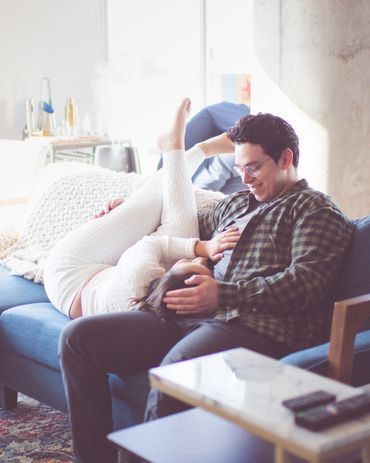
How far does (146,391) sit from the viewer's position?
7.57 feet

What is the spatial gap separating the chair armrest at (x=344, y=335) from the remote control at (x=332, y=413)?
0.40 metres

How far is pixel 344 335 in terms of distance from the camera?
2.00 m

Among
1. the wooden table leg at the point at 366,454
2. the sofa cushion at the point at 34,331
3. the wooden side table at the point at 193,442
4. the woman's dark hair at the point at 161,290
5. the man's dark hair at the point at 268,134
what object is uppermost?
the man's dark hair at the point at 268,134

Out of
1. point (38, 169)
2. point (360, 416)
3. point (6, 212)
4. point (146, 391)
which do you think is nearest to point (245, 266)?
point (146, 391)

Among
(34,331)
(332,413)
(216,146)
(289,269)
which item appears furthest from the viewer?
(216,146)

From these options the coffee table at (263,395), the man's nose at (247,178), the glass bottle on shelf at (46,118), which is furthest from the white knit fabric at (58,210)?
the glass bottle on shelf at (46,118)

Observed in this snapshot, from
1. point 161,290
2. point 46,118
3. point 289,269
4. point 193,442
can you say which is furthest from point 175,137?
point 46,118

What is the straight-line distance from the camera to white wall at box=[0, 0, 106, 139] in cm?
690

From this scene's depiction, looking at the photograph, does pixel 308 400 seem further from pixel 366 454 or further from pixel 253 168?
pixel 253 168

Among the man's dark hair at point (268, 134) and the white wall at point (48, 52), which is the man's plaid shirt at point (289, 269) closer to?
the man's dark hair at point (268, 134)

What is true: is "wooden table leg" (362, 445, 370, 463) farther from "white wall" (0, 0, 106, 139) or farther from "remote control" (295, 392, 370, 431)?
"white wall" (0, 0, 106, 139)

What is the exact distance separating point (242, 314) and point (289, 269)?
0.60ft

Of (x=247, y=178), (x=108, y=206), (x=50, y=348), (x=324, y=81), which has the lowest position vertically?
(x=50, y=348)

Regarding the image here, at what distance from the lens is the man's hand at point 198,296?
92.0 inches
